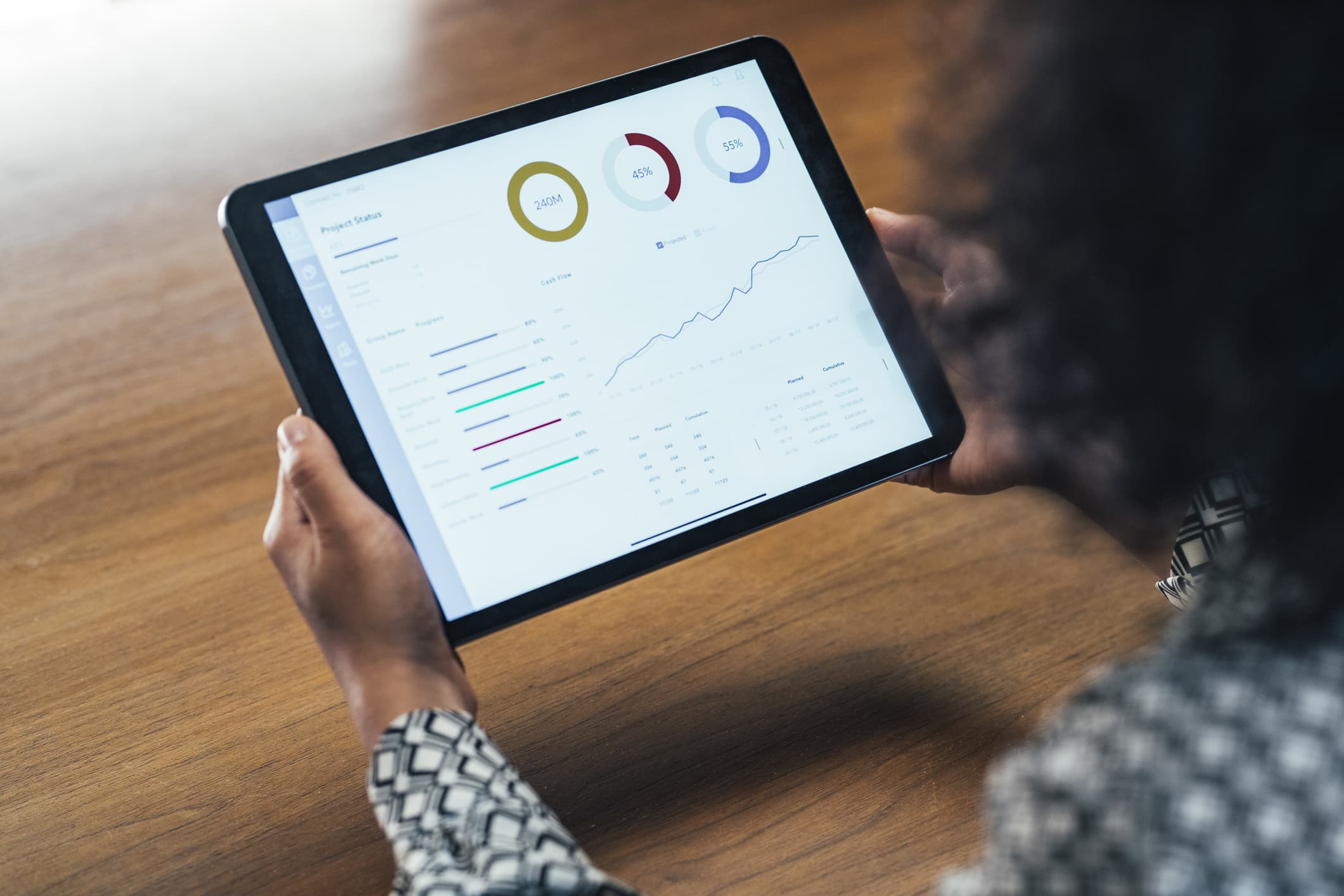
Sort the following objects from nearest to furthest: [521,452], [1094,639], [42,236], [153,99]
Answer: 1. [521,452]
2. [1094,639]
3. [42,236]
4. [153,99]

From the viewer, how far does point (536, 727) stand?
633 mm

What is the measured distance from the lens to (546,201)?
1.99 ft

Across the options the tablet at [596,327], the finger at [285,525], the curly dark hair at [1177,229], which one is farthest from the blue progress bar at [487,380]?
the curly dark hair at [1177,229]

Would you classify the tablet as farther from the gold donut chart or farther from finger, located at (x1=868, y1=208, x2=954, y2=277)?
finger, located at (x1=868, y1=208, x2=954, y2=277)

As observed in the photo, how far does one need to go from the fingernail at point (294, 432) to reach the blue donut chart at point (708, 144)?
28cm

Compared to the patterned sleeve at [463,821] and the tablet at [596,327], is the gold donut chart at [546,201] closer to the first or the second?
the tablet at [596,327]

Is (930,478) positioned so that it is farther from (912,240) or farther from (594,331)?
(594,331)

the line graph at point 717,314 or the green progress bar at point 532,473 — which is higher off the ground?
the line graph at point 717,314

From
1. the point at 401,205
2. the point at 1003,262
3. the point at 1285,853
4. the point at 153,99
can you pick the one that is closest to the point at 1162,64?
the point at 1003,262

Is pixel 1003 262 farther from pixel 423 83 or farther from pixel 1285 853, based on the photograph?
pixel 423 83

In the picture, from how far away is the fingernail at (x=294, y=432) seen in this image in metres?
0.53

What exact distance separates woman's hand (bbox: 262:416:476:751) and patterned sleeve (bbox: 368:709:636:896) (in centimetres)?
2

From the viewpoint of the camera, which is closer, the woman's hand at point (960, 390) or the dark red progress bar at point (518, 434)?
the dark red progress bar at point (518, 434)

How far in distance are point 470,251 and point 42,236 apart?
0.52 meters
